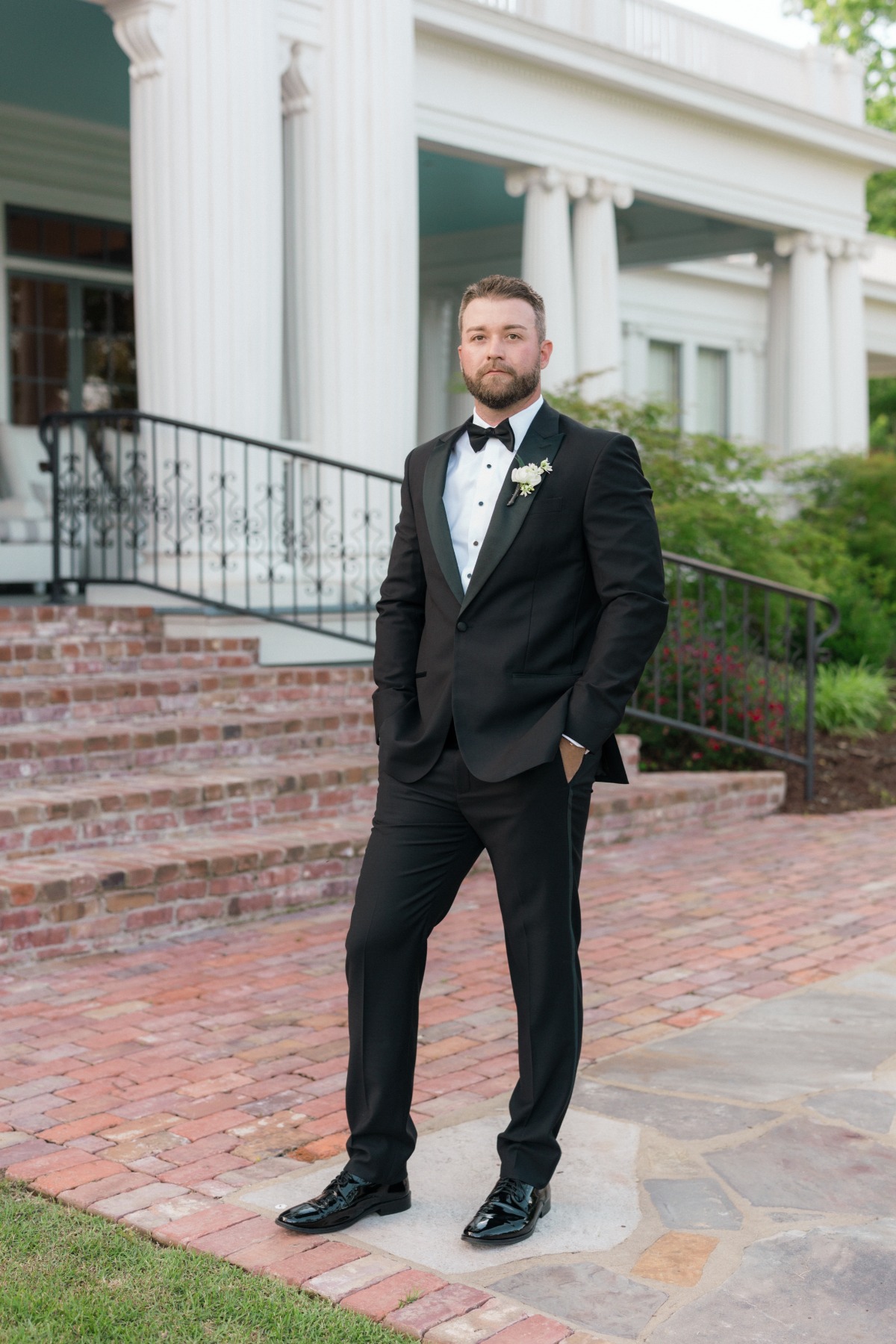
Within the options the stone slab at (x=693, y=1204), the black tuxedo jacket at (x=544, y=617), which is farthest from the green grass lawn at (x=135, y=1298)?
the black tuxedo jacket at (x=544, y=617)

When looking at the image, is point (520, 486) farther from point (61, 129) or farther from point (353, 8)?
point (61, 129)

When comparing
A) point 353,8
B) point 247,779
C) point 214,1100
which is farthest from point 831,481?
point 214,1100

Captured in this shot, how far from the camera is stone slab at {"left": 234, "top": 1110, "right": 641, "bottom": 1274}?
10.1 ft

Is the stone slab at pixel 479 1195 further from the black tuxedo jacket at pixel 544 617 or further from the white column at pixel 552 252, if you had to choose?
the white column at pixel 552 252

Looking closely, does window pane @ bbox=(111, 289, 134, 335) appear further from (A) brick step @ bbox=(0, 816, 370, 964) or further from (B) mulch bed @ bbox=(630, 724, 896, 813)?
(A) brick step @ bbox=(0, 816, 370, 964)

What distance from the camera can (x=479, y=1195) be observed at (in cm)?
335

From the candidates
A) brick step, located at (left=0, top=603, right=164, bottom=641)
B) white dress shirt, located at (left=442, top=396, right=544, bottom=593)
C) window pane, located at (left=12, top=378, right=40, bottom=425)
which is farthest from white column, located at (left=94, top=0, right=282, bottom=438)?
white dress shirt, located at (left=442, top=396, right=544, bottom=593)

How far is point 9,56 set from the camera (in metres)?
10.7

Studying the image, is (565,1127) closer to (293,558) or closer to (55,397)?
(293,558)

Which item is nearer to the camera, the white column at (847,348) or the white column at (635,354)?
the white column at (847,348)

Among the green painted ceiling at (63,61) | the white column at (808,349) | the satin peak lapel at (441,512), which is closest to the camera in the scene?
the satin peak lapel at (441,512)

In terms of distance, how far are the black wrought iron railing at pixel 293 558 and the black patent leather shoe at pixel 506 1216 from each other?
584cm

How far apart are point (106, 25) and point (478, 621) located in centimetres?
847

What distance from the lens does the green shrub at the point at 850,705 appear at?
11.2 m
